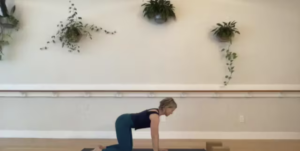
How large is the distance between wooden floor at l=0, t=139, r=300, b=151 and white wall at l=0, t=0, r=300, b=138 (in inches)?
9.4

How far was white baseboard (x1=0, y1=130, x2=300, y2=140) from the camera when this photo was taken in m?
4.24

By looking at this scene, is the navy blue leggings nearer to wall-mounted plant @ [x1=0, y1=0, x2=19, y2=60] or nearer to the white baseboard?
the white baseboard

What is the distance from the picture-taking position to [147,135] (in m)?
4.29

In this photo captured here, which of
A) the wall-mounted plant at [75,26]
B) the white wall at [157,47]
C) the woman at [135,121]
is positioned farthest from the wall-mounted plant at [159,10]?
the woman at [135,121]

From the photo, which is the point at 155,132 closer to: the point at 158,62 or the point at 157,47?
the point at 158,62

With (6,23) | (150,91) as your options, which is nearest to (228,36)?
(150,91)

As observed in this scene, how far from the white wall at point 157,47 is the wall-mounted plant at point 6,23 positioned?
0.33 feet

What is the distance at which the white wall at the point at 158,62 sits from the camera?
4230mm

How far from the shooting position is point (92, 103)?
4.32 m

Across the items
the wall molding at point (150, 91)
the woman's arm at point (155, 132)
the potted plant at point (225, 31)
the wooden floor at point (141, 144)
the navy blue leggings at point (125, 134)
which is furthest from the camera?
the wall molding at point (150, 91)

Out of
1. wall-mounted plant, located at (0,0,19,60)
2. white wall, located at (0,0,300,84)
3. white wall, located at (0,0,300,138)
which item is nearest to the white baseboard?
white wall, located at (0,0,300,138)

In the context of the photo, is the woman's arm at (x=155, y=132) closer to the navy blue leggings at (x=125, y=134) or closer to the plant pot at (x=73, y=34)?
the navy blue leggings at (x=125, y=134)

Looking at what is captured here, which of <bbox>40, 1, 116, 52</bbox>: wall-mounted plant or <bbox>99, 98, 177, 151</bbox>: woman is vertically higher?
<bbox>40, 1, 116, 52</bbox>: wall-mounted plant

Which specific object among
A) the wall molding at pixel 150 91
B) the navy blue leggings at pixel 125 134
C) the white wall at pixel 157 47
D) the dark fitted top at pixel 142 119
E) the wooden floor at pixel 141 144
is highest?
the white wall at pixel 157 47
